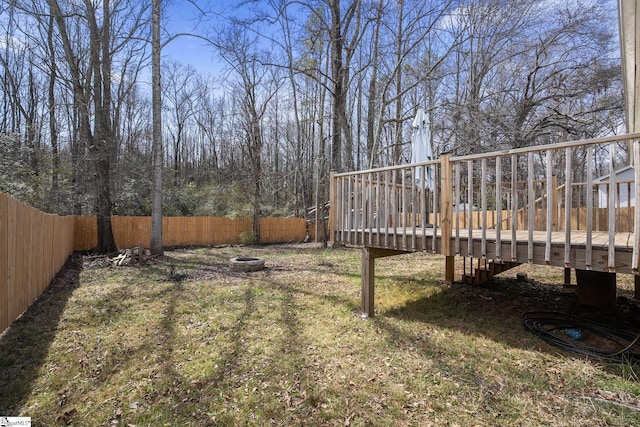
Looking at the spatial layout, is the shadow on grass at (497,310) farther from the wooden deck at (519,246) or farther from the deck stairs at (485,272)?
the wooden deck at (519,246)

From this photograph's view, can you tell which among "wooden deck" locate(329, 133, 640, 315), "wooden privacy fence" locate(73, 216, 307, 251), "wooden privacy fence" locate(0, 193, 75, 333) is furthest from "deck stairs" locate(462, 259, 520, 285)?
"wooden privacy fence" locate(73, 216, 307, 251)

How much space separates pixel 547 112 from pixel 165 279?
14588mm

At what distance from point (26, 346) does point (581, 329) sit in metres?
6.21

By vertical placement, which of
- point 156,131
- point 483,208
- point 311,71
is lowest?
point 483,208

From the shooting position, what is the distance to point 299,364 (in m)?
3.15

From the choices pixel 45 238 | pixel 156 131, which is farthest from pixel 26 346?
pixel 156 131

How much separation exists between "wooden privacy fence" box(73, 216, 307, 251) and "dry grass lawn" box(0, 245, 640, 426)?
7292 millimetres

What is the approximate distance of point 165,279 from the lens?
6859 millimetres

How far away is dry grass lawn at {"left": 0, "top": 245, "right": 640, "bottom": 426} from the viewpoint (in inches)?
93.7

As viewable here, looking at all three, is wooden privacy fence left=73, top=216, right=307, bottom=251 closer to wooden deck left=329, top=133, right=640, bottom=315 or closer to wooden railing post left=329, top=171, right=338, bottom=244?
wooden railing post left=329, top=171, right=338, bottom=244

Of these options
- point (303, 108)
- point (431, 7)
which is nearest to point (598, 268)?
point (431, 7)

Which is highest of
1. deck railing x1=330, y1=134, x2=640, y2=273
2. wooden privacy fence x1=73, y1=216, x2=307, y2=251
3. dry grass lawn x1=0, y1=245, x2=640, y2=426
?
deck railing x1=330, y1=134, x2=640, y2=273

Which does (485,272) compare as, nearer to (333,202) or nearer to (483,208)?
(483,208)

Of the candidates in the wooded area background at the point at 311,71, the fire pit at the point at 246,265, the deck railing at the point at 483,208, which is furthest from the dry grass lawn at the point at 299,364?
the wooded area background at the point at 311,71
